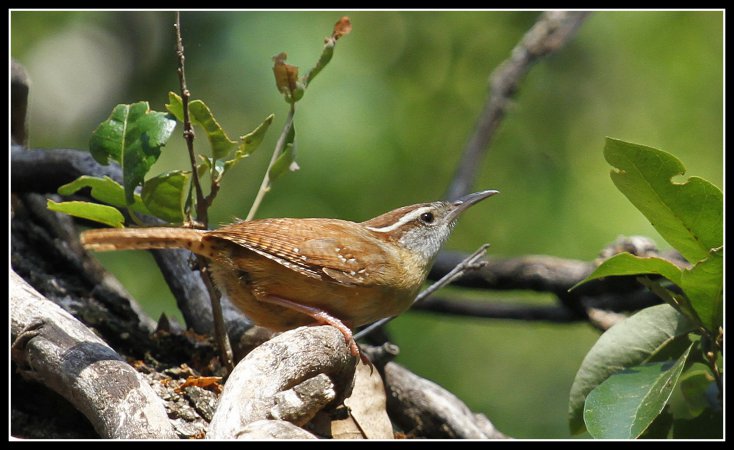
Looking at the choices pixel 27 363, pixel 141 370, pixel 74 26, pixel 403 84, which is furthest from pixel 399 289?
pixel 74 26

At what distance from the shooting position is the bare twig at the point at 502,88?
572 cm

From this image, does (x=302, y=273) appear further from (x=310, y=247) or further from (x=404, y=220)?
(x=404, y=220)

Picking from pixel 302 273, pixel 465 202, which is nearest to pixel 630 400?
pixel 465 202

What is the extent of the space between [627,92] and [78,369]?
629cm

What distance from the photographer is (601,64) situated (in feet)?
26.0

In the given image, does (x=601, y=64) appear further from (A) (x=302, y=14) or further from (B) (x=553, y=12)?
(A) (x=302, y=14)

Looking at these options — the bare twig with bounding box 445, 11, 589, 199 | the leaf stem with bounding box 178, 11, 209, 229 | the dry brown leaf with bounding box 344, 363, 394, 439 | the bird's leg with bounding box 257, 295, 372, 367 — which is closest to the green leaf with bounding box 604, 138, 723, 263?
the bird's leg with bounding box 257, 295, 372, 367

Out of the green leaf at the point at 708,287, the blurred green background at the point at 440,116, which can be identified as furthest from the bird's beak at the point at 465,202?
the blurred green background at the point at 440,116

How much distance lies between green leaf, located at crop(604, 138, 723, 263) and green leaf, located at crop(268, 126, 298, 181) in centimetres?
132

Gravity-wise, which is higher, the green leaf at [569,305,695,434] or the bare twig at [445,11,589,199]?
the bare twig at [445,11,589,199]

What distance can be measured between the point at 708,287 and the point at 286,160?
6.03ft

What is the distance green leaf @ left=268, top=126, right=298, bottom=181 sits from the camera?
3.34m

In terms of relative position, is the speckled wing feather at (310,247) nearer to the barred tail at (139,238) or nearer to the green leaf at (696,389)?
the barred tail at (139,238)

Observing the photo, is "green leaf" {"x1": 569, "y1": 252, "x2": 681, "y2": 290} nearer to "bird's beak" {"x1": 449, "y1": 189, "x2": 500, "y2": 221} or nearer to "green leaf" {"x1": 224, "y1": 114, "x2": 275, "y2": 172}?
"bird's beak" {"x1": 449, "y1": 189, "x2": 500, "y2": 221}
